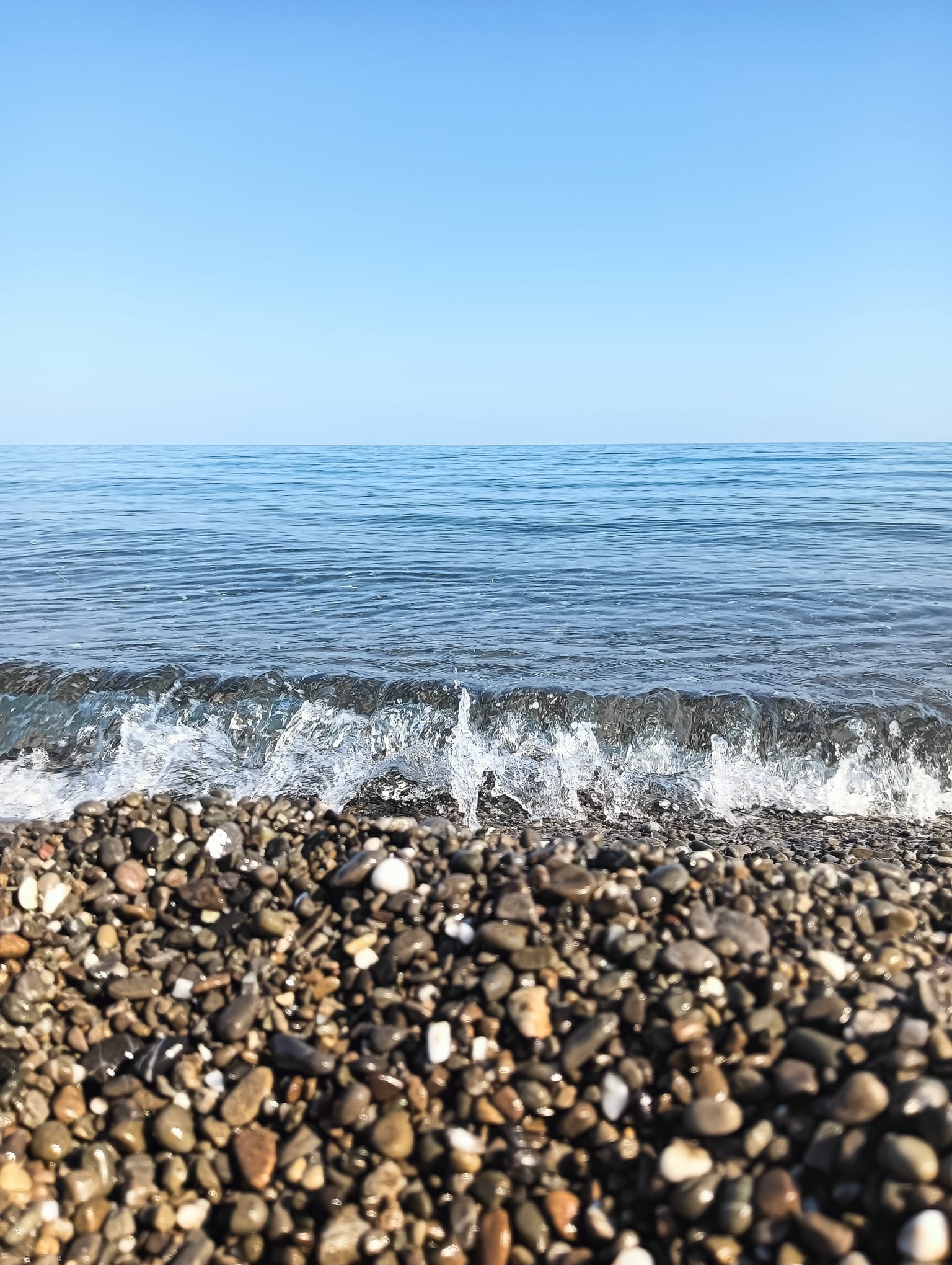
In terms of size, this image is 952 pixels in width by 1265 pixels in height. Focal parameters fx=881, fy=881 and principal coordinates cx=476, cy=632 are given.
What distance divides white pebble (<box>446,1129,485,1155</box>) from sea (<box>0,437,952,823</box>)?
2940 mm

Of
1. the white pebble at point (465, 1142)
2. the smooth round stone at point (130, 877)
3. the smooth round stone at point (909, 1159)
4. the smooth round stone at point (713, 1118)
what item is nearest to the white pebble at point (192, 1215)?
the white pebble at point (465, 1142)

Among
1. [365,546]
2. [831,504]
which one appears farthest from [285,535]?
[831,504]

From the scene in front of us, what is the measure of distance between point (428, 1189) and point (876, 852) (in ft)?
9.75

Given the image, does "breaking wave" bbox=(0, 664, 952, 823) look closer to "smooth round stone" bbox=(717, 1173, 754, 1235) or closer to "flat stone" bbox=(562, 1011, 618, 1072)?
"flat stone" bbox=(562, 1011, 618, 1072)

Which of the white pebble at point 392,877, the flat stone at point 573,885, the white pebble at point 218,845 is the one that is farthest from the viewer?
the white pebble at point 218,845

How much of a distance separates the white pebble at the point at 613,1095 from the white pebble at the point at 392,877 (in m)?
0.97

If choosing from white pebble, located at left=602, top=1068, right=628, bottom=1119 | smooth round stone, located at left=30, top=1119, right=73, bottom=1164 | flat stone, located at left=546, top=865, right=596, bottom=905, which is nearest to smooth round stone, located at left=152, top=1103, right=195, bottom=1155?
smooth round stone, located at left=30, top=1119, right=73, bottom=1164

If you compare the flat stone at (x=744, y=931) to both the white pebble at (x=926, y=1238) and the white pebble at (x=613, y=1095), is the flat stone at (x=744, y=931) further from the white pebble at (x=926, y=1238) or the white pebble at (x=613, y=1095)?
the white pebble at (x=926, y=1238)

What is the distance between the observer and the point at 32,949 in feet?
10.1

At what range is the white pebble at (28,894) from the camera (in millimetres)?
3217

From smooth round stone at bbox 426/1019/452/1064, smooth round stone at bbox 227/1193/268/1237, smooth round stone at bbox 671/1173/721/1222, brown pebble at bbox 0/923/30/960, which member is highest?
brown pebble at bbox 0/923/30/960

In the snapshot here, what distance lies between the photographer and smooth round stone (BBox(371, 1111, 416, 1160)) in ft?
7.84

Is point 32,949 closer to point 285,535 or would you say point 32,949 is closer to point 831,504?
point 285,535

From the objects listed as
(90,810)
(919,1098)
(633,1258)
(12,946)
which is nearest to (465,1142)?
(633,1258)
